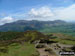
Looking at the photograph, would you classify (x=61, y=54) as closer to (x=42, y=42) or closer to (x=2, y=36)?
(x=42, y=42)

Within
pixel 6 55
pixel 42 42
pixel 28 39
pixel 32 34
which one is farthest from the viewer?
pixel 32 34

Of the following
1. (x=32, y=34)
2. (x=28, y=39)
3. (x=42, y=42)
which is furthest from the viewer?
(x=32, y=34)

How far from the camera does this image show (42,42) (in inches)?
3787

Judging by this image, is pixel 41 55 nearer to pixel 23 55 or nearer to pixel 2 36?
pixel 23 55

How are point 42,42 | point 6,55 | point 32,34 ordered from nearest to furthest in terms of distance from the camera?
point 6,55
point 42,42
point 32,34

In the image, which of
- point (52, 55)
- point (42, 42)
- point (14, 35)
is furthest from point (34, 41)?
point (52, 55)

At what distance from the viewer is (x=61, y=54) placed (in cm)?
5981

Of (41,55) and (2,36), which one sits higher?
(2,36)

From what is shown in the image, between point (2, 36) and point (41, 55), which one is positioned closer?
point (41, 55)

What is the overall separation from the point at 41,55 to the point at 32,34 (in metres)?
54.5

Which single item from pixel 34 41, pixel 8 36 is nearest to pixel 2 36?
pixel 8 36

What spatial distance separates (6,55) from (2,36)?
6112cm

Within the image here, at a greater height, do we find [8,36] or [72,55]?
[8,36]

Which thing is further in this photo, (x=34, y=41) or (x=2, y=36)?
(x=2, y=36)
